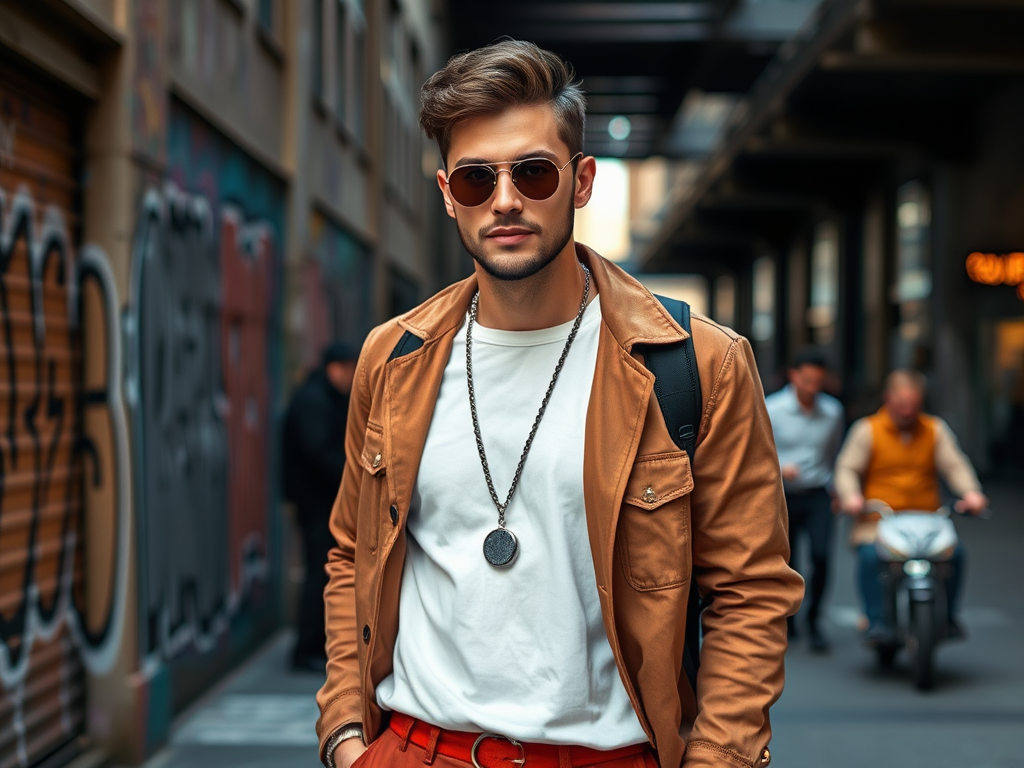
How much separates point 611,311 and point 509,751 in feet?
2.49

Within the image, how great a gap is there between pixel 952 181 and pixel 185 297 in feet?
51.3

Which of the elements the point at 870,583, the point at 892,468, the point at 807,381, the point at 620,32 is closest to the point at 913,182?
the point at 620,32

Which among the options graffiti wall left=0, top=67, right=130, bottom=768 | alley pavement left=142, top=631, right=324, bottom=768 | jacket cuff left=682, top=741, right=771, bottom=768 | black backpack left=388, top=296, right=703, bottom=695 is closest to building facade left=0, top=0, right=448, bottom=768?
graffiti wall left=0, top=67, right=130, bottom=768

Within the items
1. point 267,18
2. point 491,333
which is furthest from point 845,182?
point 491,333

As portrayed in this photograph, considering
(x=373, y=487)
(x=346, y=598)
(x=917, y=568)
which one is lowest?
(x=917, y=568)

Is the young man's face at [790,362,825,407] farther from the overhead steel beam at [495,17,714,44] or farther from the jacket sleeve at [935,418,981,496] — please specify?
the overhead steel beam at [495,17,714,44]

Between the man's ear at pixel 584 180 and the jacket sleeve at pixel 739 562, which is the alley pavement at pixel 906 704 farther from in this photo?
the man's ear at pixel 584 180

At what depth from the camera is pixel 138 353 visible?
5.79 meters

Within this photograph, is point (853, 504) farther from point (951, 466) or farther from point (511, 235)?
point (511, 235)

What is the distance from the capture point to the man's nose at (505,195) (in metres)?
2.15

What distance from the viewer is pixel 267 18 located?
9484 mm

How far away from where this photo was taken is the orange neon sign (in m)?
18.5

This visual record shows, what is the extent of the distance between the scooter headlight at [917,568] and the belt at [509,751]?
210 inches

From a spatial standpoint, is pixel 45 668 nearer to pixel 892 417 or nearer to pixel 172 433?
pixel 172 433
